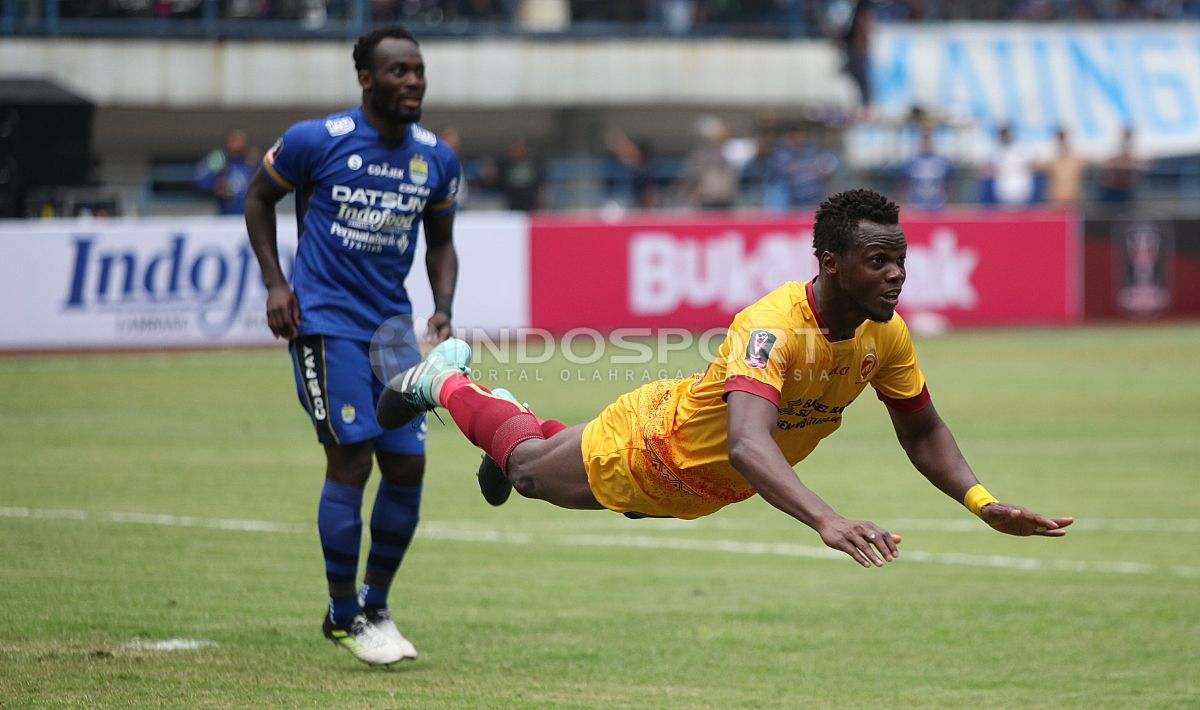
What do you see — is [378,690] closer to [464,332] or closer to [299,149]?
[299,149]

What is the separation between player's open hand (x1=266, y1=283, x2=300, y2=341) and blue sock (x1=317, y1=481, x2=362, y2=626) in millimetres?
778

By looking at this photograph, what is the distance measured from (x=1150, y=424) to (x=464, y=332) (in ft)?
29.0

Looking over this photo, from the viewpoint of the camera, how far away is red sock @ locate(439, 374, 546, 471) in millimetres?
7133

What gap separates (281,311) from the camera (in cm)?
760

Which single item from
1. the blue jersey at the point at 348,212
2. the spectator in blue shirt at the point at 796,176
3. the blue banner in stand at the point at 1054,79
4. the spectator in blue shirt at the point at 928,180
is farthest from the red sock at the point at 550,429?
the blue banner in stand at the point at 1054,79

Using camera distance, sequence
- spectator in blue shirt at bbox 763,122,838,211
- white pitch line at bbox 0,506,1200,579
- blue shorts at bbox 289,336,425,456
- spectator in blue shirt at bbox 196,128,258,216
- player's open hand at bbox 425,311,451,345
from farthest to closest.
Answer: spectator in blue shirt at bbox 763,122,838,211 → spectator in blue shirt at bbox 196,128,258,216 → white pitch line at bbox 0,506,1200,579 → player's open hand at bbox 425,311,451,345 → blue shorts at bbox 289,336,425,456

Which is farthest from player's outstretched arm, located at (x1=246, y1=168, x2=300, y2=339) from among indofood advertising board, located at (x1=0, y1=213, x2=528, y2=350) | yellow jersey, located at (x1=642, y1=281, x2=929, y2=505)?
indofood advertising board, located at (x1=0, y1=213, x2=528, y2=350)

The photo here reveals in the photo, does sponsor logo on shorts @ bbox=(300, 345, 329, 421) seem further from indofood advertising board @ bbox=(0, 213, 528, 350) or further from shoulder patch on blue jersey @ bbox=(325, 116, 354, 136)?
indofood advertising board @ bbox=(0, 213, 528, 350)

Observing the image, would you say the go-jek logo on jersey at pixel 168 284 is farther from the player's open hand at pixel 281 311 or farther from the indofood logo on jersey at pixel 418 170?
the player's open hand at pixel 281 311

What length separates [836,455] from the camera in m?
15.0

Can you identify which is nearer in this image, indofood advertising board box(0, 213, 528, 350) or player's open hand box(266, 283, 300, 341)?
player's open hand box(266, 283, 300, 341)

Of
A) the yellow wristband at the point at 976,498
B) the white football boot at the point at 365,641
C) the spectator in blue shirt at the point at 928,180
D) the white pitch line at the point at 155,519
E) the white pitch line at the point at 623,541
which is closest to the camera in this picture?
the yellow wristband at the point at 976,498

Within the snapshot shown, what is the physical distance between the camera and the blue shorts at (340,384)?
7590 mm

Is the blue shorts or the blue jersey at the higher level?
the blue jersey
